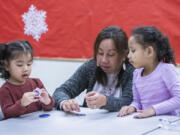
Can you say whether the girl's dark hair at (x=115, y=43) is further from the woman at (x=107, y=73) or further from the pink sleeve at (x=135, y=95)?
the pink sleeve at (x=135, y=95)

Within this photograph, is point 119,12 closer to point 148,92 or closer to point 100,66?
point 100,66

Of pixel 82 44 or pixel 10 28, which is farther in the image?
pixel 10 28

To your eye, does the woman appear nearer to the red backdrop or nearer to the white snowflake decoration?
the red backdrop

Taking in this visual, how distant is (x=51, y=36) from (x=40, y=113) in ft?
4.89

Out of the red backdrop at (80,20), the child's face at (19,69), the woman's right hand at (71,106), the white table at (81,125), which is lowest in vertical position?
the white table at (81,125)

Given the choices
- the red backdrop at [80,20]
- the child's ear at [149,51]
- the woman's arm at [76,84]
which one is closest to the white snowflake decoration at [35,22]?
the red backdrop at [80,20]

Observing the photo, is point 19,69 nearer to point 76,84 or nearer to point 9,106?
point 9,106

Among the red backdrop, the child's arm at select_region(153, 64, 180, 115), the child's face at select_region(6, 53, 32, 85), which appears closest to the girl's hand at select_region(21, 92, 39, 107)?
the child's face at select_region(6, 53, 32, 85)

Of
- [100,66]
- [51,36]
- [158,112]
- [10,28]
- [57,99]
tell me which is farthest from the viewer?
[10,28]

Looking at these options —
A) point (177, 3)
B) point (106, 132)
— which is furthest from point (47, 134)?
point (177, 3)

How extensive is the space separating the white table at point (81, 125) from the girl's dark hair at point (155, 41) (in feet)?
1.26

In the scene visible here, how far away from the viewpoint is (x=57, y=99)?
1462mm

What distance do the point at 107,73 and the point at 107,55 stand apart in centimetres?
13

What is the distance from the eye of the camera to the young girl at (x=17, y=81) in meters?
1.30
